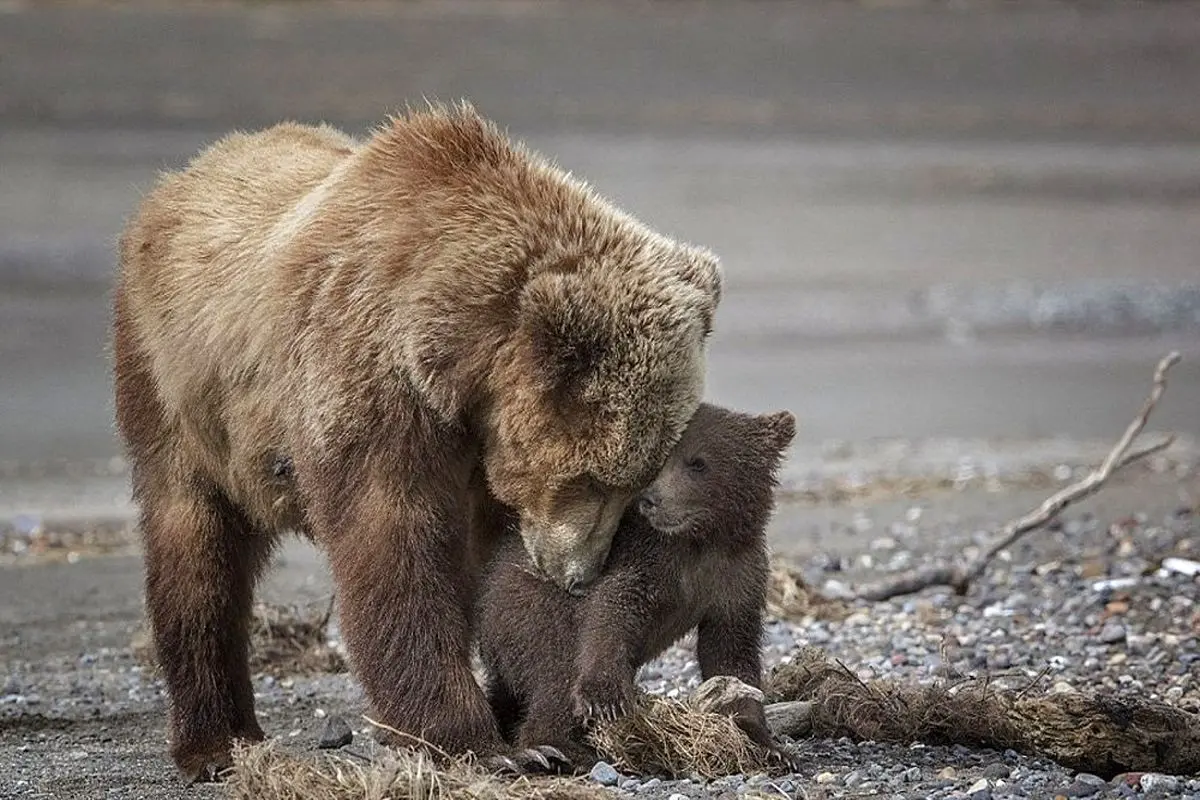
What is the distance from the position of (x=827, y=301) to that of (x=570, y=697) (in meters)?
14.0

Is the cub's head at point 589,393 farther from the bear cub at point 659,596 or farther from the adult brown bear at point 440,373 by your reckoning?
the bear cub at point 659,596

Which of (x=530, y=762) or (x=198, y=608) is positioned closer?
(x=530, y=762)

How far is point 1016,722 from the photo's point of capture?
7012mm

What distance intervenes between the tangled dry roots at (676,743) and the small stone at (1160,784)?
1119 mm

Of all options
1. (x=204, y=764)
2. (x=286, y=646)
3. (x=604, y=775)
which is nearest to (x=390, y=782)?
(x=604, y=775)

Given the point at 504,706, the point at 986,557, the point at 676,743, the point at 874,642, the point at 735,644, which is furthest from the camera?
the point at 986,557

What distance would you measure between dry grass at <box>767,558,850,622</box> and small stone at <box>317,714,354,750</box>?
2403mm

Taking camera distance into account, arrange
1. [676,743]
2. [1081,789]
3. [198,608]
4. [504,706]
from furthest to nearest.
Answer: [198,608]
[504,706]
[676,743]
[1081,789]

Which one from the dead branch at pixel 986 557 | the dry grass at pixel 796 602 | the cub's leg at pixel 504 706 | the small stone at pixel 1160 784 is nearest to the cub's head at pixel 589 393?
the cub's leg at pixel 504 706

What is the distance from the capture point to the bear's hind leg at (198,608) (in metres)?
7.70

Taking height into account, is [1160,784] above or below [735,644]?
below

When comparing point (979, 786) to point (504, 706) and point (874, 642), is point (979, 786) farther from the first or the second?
point (874, 642)

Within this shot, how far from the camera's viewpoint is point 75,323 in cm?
1902

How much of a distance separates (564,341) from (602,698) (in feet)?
3.59
